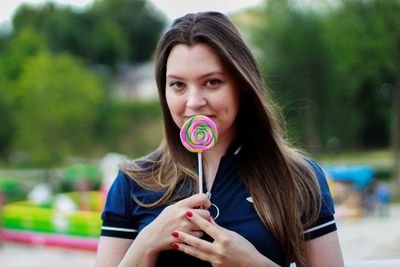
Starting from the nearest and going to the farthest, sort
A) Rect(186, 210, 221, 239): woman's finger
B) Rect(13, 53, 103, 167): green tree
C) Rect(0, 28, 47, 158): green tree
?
Rect(186, 210, 221, 239): woman's finger
Rect(13, 53, 103, 167): green tree
Rect(0, 28, 47, 158): green tree

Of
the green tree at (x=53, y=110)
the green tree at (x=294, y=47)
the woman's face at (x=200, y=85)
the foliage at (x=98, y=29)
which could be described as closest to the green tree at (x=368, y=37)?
the green tree at (x=294, y=47)

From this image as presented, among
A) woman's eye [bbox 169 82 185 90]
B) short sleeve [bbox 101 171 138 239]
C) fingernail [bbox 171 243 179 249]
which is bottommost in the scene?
fingernail [bbox 171 243 179 249]

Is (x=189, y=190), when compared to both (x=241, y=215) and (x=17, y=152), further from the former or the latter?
(x=17, y=152)

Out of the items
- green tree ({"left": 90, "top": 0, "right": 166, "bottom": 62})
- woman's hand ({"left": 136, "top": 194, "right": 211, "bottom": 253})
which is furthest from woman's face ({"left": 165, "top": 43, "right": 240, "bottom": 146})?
green tree ({"left": 90, "top": 0, "right": 166, "bottom": 62})

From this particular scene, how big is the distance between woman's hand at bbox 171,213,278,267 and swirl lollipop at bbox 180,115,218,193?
13cm

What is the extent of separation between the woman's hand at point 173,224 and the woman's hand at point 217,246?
16 millimetres

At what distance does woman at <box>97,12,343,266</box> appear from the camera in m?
1.78

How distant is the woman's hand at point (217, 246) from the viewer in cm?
173

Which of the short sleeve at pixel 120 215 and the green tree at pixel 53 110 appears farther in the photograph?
the green tree at pixel 53 110

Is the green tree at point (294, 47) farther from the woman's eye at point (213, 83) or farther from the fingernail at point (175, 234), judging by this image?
the fingernail at point (175, 234)

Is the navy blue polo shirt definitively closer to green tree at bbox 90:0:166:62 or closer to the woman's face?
the woman's face

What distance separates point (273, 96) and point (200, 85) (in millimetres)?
401

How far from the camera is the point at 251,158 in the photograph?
80.7 inches

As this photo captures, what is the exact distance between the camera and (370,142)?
40219 mm
